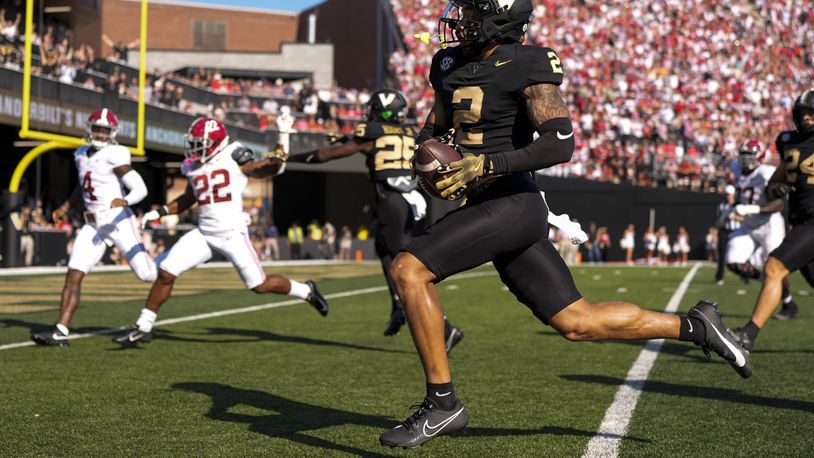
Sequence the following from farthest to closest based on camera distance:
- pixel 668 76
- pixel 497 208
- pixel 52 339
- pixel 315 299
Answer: pixel 668 76
pixel 315 299
pixel 52 339
pixel 497 208

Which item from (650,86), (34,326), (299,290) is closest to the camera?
(299,290)

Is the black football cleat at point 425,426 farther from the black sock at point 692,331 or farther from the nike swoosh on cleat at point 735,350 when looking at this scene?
the nike swoosh on cleat at point 735,350

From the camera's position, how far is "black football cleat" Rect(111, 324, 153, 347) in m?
7.66

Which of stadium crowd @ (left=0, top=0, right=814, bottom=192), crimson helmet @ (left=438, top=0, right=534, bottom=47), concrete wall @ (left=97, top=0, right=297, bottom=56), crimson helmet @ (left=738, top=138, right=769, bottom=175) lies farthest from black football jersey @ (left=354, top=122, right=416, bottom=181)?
concrete wall @ (left=97, top=0, right=297, bottom=56)

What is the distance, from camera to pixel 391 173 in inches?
324

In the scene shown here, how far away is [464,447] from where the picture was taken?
427 cm

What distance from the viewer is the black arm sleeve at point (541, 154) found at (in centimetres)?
387

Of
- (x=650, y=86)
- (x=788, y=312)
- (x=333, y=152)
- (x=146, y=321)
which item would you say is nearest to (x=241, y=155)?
(x=333, y=152)

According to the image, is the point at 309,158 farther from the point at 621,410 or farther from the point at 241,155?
the point at 621,410

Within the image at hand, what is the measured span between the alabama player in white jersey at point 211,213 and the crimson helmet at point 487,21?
3665 mm

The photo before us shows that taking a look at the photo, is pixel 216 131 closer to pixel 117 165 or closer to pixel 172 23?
pixel 117 165

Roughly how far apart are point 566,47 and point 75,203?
3088cm

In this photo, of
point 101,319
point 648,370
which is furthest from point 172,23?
point 648,370

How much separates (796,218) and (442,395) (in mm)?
4279
